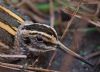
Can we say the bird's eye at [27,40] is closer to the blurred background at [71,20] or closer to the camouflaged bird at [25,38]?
the camouflaged bird at [25,38]

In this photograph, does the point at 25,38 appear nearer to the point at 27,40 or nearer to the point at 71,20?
the point at 27,40

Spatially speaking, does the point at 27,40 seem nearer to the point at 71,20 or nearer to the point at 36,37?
the point at 36,37

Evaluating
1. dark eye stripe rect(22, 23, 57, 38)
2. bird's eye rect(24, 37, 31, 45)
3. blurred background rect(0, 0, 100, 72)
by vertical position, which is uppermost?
dark eye stripe rect(22, 23, 57, 38)

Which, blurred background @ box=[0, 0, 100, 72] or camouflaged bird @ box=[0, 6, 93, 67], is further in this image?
blurred background @ box=[0, 0, 100, 72]

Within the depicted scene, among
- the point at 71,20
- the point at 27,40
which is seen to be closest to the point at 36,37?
the point at 27,40

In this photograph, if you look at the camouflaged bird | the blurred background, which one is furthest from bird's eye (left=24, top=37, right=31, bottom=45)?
the blurred background

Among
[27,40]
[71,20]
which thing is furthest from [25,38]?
[71,20]

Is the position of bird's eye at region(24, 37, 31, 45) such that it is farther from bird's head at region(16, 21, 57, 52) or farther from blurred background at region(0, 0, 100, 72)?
blurred background at region(0, 0, 100, 72)

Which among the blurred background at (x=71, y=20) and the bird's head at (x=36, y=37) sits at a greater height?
the bird's head at (x=36, y=37)

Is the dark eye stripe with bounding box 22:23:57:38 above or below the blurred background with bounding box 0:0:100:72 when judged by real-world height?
above

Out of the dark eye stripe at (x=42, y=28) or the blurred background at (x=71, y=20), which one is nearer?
the dark eye stripe at (x=42, y=28)

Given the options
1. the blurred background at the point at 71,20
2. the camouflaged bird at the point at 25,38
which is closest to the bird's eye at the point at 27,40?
the camouflaged bird at the point at 25,38

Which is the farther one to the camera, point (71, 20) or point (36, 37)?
point (71, 20)
